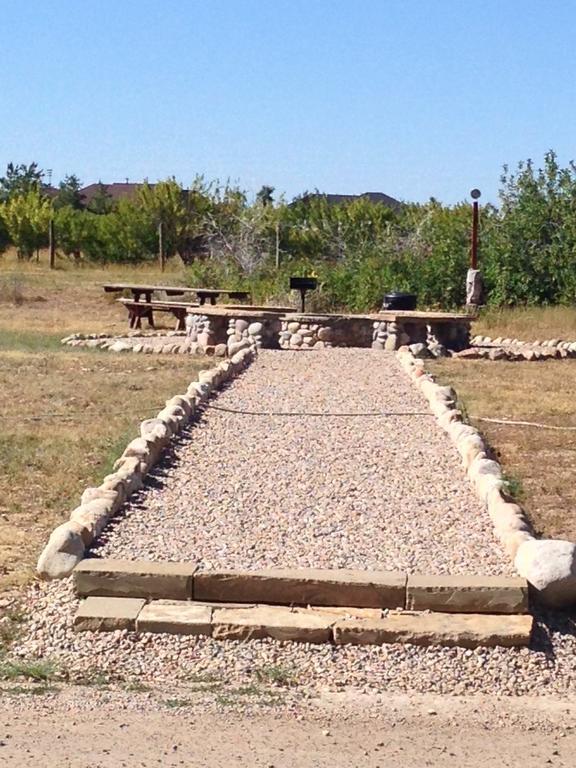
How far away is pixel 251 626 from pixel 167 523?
1580 millimetres

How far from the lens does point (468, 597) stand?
5512 mm

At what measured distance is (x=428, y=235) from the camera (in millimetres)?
24578

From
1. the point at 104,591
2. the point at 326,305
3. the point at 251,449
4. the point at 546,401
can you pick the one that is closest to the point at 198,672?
the point at 104,591

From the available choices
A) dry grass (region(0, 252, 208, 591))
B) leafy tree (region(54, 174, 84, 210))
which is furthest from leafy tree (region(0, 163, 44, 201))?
dry grass (region(0, 252, 208, 591))

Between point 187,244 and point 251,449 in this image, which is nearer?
point 251,449

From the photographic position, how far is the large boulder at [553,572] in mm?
5566

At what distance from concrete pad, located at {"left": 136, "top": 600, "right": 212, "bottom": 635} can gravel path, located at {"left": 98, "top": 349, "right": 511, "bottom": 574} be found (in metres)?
0.51

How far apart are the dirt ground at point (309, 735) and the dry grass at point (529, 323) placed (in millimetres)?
15476

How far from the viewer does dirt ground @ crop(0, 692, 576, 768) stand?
13.7 feet

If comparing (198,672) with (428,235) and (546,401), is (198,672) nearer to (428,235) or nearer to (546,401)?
(546,401)

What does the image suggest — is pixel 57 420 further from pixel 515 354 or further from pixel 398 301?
pixel 398 301

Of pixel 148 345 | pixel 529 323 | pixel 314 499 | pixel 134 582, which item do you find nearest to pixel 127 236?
pixel 529 323

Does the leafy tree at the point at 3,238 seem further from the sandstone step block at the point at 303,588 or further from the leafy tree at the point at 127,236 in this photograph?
the sandstone step block at the point at 303,588

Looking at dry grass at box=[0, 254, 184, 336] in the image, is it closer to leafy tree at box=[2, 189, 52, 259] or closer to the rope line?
leafy tree at box=[2, 189, 52, 259]
